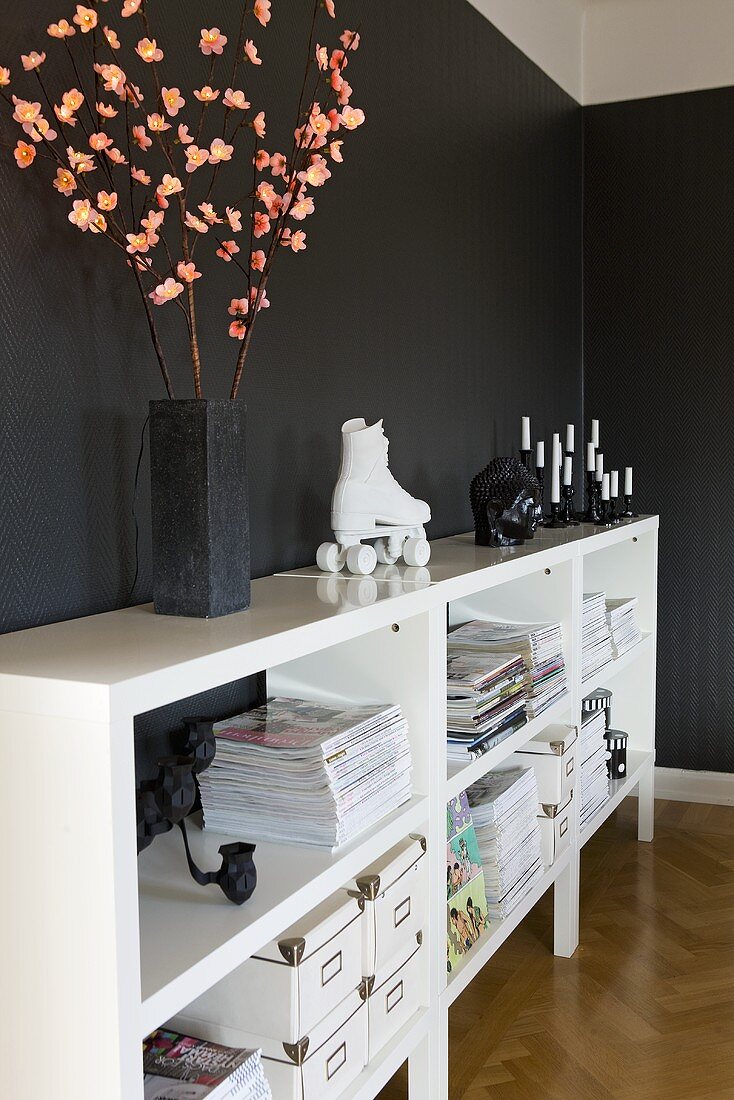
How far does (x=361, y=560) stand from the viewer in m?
1.92

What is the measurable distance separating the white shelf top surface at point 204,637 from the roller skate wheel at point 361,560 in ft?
0.08

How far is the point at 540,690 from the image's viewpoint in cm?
241

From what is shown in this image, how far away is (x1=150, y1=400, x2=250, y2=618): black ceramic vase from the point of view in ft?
4.81

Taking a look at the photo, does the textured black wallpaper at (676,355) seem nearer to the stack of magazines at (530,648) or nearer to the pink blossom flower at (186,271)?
the stack of magazines at (530,648)

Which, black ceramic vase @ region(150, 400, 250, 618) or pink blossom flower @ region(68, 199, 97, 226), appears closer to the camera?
pink blossom flower @ region(68, 199, 97, 226)

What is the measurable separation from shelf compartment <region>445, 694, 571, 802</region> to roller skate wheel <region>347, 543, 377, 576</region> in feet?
1.31

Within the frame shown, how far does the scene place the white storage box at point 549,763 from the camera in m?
2.47

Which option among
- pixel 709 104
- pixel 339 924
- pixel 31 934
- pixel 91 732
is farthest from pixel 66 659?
pixel 709 104

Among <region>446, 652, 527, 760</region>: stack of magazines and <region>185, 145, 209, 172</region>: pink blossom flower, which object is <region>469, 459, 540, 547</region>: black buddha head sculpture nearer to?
<region>446, 652, 527, 760</region>: stack of magazines

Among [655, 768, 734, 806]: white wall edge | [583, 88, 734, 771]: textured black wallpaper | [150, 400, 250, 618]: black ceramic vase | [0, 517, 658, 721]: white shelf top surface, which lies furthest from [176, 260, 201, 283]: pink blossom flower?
[655, 768, 734, 806]: white wall edge

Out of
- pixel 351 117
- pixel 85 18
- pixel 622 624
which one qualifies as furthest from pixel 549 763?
pixel 85 18

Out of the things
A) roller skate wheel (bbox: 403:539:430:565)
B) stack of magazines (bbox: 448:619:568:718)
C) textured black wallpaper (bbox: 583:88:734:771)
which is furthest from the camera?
textured black wallpaper (bbox: 583:88:734:771)

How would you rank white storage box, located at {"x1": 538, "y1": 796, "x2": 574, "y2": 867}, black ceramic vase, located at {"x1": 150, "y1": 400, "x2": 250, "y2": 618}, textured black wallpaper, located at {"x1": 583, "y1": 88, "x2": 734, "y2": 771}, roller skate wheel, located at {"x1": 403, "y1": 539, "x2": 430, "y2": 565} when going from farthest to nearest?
textured black wallpaper, located at {"x1": 583, "y1": 88, "x2": 734, "y2": 771}
white storage box, located at {"x1": 538, "y1": 796, "x2": 574, "y2": 867}
roller skate wheel, located at {"x1": 403, "y1": 539, "x2": 430, "y2": 565}
black ceramic vase, located at {"x1": 150, "y1": 400, "x2": 250, "y2": 618}

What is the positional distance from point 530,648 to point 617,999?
84 cm
